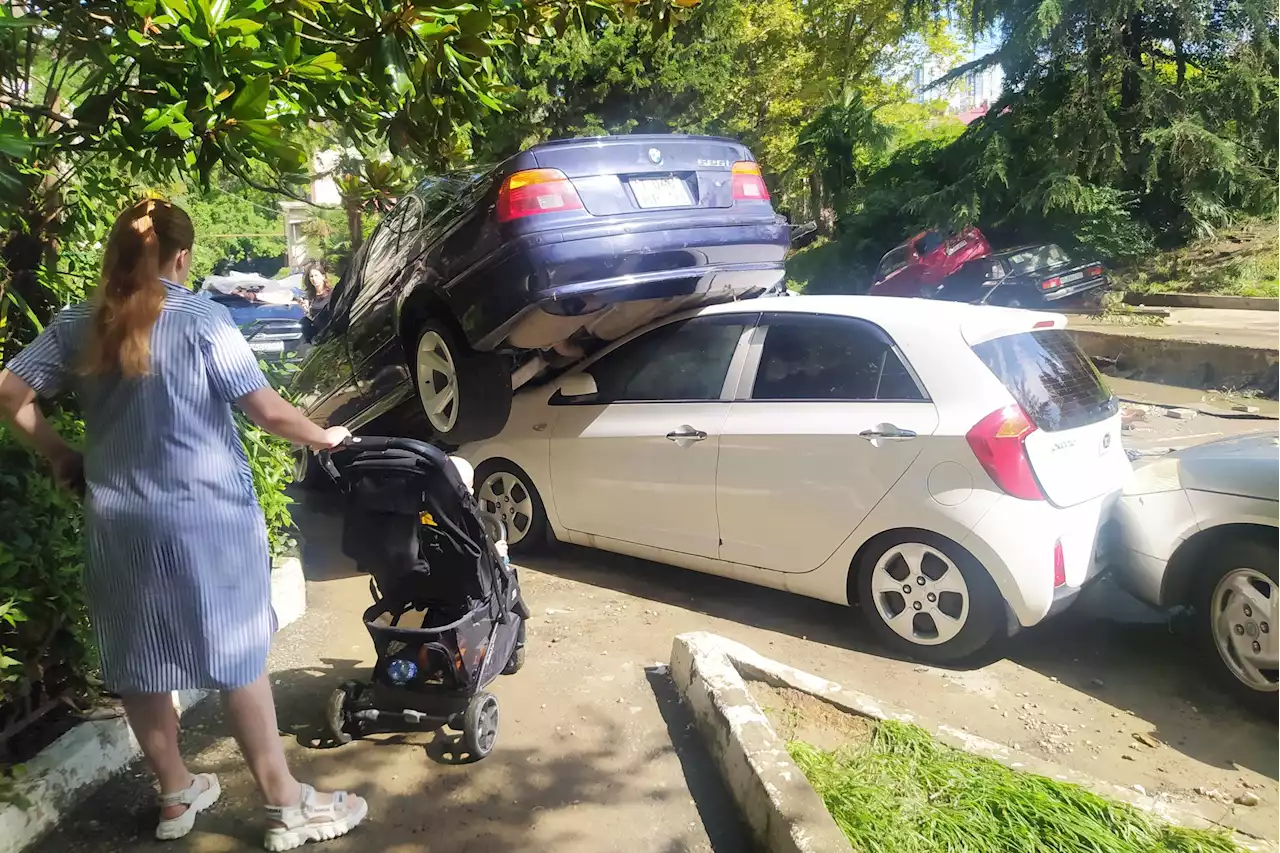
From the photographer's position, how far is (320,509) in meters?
7.16

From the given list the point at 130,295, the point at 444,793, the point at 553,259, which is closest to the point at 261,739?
the point at 444,793

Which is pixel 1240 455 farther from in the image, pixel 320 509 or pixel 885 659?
pixel 320 509

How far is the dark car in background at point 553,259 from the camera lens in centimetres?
454

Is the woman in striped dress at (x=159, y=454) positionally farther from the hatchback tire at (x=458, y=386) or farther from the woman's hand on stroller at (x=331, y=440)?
the hatchback tire at (x=458, y=386)

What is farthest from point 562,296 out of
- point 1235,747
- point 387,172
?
point 1235,747

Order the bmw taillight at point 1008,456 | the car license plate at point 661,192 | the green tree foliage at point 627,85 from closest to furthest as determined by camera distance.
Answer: the bmw taillight at point 1008,456
the car license plate at point 661,192
the green tree foliage at point 627,85

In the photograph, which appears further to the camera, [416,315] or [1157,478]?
[416,315]

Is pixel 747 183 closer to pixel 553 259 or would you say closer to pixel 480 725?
pixel 553 259

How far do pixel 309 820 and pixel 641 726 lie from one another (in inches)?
50.6

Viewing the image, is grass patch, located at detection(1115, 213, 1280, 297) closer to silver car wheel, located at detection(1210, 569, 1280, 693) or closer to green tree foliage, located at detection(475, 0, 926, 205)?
green tree foliage, located at detection(475, 0, 926, 205)

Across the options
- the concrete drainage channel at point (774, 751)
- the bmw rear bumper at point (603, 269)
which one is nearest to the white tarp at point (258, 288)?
the bmw rear bumper at point (603, 269)

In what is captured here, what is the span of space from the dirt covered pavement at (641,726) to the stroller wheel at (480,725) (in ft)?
0.21

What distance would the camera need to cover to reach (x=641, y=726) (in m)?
3.66

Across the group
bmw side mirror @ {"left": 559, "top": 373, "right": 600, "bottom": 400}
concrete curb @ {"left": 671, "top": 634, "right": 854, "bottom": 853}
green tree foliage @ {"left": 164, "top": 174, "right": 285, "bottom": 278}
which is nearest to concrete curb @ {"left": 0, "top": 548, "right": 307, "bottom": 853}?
concrete curb @ {"left": 671, "top": 634, "right": 854, "bottom": 853}
